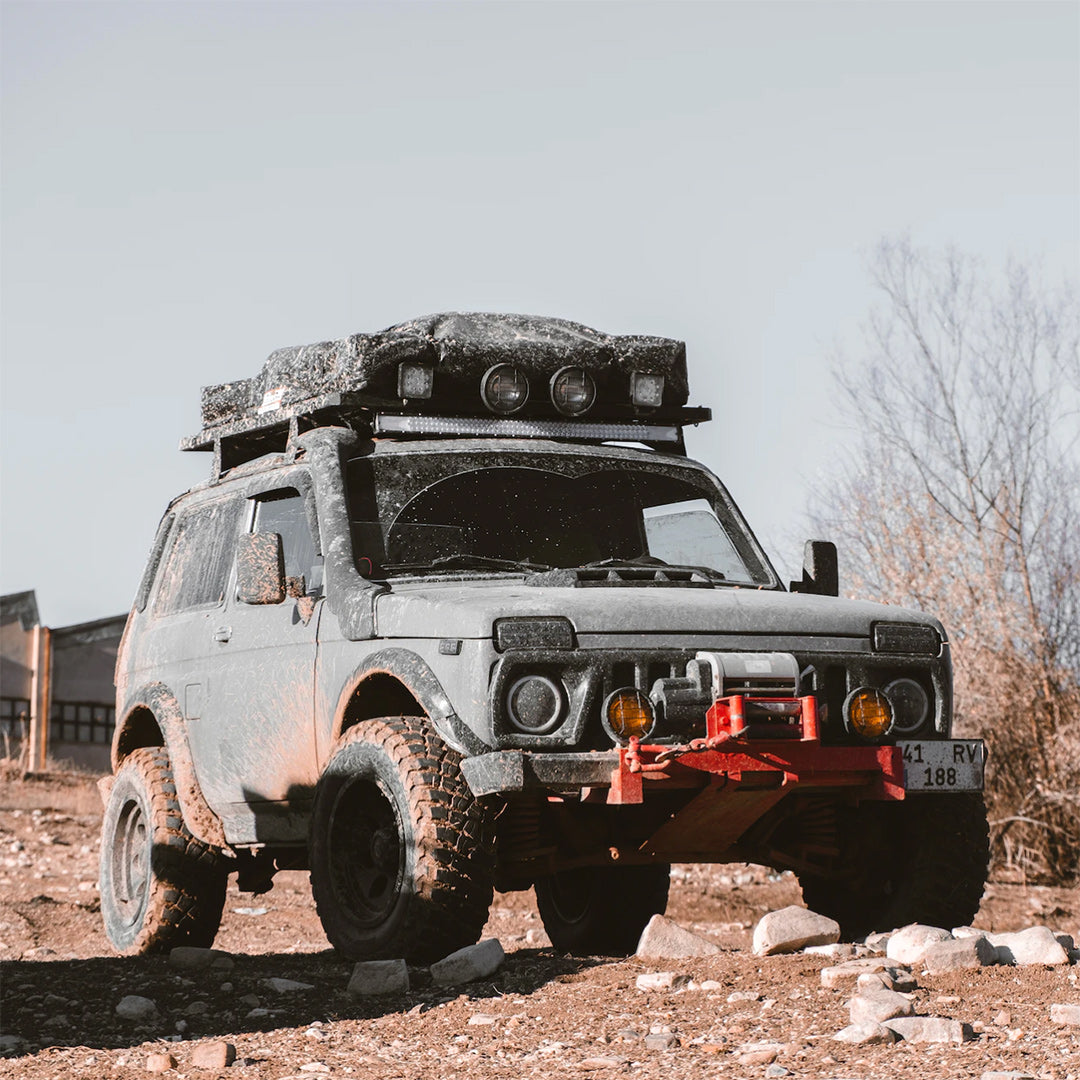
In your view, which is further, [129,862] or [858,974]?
[129,862]

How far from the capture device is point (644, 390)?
28.9 ft

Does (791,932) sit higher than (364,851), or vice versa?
(364,851)

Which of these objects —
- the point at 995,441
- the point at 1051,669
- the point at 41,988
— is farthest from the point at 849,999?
the point at 995,441

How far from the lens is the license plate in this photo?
7180mm

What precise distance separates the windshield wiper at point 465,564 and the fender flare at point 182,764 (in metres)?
1.88

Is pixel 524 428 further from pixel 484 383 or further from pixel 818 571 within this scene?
pixel 818 571

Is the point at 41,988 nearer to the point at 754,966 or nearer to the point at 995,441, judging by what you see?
the point at 754,966

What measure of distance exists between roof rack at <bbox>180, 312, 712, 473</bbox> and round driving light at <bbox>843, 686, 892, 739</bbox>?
2.12 m

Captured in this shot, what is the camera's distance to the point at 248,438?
30.8ft

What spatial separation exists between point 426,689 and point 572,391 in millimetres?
2133

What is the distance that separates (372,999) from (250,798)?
81.8 inches

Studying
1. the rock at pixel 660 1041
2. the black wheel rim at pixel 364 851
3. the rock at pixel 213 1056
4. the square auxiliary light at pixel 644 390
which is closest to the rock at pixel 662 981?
the rock at pixel 660 1041

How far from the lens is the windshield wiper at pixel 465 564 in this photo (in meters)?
7.88

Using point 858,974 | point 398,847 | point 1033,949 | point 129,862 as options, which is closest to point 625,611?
point 398,847
